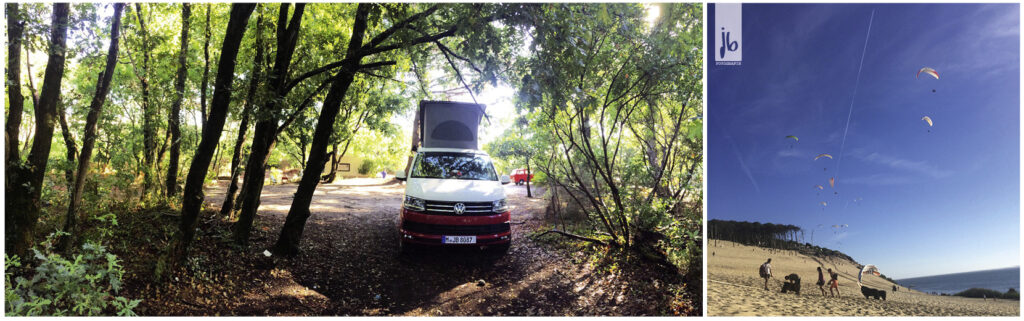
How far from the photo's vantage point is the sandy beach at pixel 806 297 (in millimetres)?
2754

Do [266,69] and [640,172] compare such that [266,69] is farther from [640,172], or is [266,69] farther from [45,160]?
[640,172]

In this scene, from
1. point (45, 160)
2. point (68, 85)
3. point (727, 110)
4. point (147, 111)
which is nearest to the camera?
point (727, 110)

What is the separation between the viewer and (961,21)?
114 inches

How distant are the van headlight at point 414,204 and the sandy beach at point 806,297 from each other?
2.94 m

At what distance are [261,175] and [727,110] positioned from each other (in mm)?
4614

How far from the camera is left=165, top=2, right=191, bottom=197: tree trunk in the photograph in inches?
195

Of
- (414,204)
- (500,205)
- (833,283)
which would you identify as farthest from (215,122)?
(833,283)

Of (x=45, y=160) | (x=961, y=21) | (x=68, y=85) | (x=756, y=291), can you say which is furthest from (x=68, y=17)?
(x=961, y=21)

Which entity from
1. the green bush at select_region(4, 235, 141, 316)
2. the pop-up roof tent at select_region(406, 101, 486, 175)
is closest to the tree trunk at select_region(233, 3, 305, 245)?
the green bush at select_region(4, 235, 141, 316)

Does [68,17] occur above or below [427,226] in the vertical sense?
above

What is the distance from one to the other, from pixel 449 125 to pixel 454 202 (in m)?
1.69

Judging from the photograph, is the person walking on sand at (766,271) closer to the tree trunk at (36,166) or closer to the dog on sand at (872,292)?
the dog on sand at (872,292)

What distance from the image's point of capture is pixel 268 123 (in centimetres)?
454

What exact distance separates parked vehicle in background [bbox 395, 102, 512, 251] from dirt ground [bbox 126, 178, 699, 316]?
0.36 m
